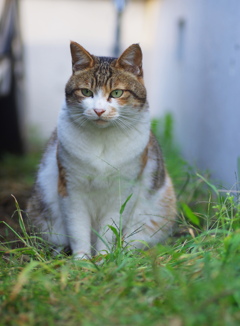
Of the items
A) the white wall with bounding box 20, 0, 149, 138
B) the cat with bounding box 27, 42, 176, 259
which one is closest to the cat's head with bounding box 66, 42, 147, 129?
the cat with bounding box 27, 42, 176, 259

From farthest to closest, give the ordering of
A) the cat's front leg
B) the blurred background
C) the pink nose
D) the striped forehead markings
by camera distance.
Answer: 1. the blurred background
2. the cat's front leg
3. the striped forehead markings
4. the pink nose

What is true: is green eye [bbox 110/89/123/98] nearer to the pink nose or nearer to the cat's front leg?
the pink nose

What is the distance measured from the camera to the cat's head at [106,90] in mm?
2727

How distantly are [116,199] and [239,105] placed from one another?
113 cm

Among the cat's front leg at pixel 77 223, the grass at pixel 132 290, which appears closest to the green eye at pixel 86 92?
the cat's front leg at pixel 77 223

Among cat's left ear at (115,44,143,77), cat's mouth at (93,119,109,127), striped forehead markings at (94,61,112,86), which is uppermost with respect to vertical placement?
cat's left ear at (115,44,143,77)

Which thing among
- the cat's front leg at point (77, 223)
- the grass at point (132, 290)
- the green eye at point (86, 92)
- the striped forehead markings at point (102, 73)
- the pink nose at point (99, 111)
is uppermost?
the striped forehead markings at point (102, 73)

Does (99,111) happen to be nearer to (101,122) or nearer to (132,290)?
(101,122)

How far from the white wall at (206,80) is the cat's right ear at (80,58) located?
3.62 feet

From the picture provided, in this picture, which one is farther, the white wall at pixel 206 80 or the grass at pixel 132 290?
the white wall at pixel 206 80

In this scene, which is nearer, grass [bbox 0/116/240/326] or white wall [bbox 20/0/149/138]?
grass [bbox 0/116/240/326]

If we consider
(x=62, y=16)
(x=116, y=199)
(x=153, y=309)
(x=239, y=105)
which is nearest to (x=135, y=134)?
(x=116, y=199)

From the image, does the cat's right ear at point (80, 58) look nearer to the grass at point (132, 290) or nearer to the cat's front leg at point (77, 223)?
the cat's front leg at point (77, 223)

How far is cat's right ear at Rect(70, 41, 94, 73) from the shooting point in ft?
9.33
